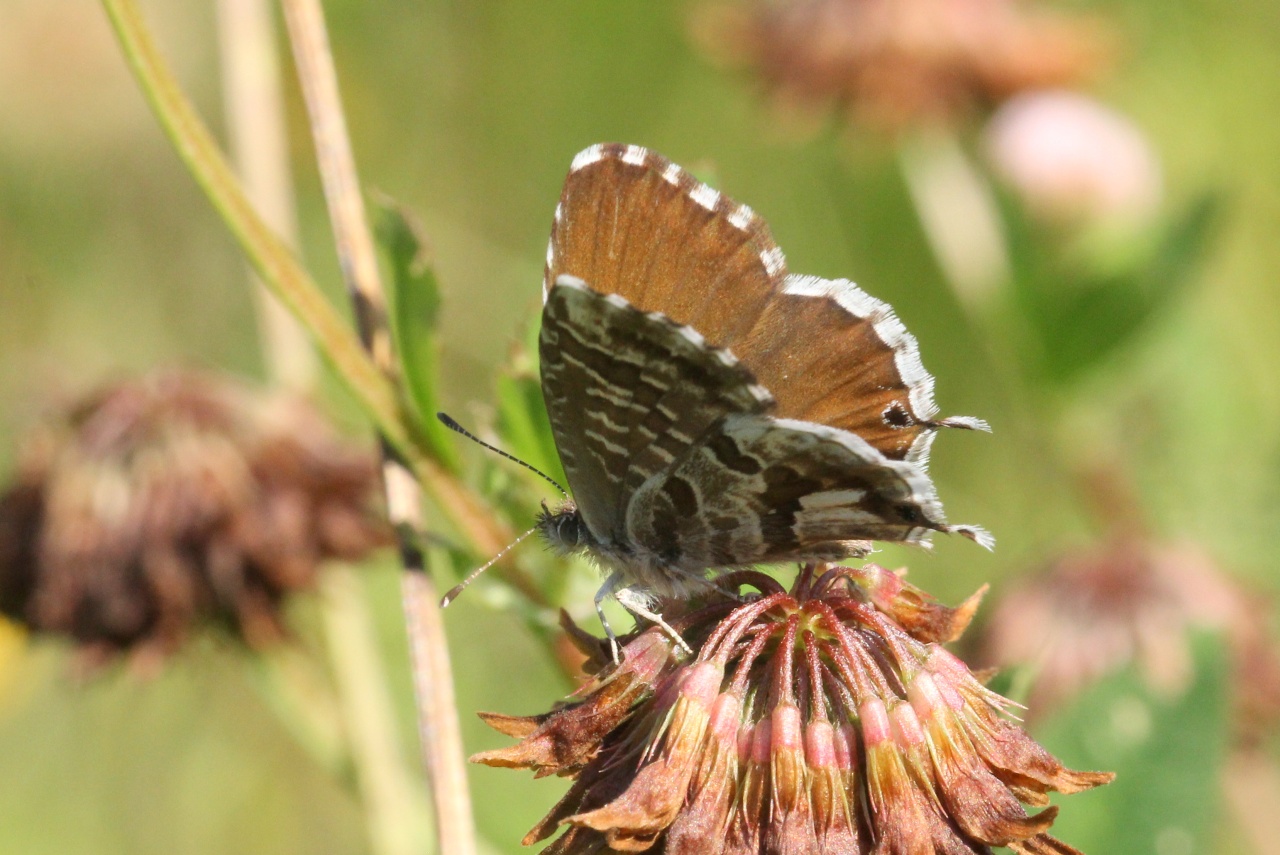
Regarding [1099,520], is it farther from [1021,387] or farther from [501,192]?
[501,192]

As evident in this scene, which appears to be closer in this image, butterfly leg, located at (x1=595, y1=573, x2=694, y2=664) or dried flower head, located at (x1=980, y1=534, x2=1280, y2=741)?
butterfly leg, located at (x1=595, y1=573, x2=694, y2=664)

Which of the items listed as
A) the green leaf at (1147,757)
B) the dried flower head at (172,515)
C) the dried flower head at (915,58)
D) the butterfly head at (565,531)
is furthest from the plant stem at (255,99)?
the dried flower head at (915,58)

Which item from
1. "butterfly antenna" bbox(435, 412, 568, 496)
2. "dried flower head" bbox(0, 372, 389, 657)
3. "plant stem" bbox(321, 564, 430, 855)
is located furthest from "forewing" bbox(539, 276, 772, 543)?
"dried flower head" bbox(0, 372, 389, 657)

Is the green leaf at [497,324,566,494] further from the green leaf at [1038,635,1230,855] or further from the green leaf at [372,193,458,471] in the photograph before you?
the green leaf at [1038,635,1230,855]

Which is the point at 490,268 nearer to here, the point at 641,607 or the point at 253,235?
the point at 253,235

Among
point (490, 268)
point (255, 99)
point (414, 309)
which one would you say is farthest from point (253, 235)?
point (490, 268)

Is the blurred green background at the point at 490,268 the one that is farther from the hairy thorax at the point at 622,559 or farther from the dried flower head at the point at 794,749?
the dried flower head at the point at 794,749

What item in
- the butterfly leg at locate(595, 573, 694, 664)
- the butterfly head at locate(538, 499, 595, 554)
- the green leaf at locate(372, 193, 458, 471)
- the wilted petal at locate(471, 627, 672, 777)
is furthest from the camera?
the butterfly head at locate(538, 499, 595, 554)
